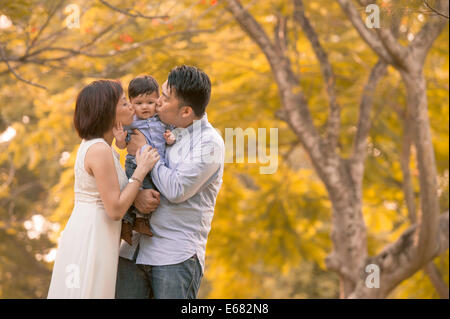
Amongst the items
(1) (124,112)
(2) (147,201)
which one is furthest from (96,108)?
(2) (147,201)

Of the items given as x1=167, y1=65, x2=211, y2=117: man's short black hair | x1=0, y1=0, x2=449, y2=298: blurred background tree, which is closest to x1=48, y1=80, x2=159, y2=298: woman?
x1=167, y1=65, x2=211, y2=117: man's short black hair

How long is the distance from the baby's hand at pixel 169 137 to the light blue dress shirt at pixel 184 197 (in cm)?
3

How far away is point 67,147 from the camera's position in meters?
9.46

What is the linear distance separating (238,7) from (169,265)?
420cm

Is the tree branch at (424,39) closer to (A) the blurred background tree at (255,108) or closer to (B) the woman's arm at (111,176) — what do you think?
(A) the blurred background tree at (255,108)

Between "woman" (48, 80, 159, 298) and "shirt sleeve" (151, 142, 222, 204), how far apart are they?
0.25 ft

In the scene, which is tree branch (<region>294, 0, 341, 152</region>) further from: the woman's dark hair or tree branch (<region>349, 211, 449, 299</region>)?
the woman's dark hair

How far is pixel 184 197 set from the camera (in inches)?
111

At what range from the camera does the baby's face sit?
10.1ft

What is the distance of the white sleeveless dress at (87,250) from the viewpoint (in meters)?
2.87

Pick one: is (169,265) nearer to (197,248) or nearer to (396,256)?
(197,248)

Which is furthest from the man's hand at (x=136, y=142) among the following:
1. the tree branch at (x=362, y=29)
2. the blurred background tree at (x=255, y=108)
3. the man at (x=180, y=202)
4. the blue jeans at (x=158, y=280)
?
the blurred background tree at (x=255, y=108)

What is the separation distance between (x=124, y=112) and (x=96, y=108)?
0.13 meters
